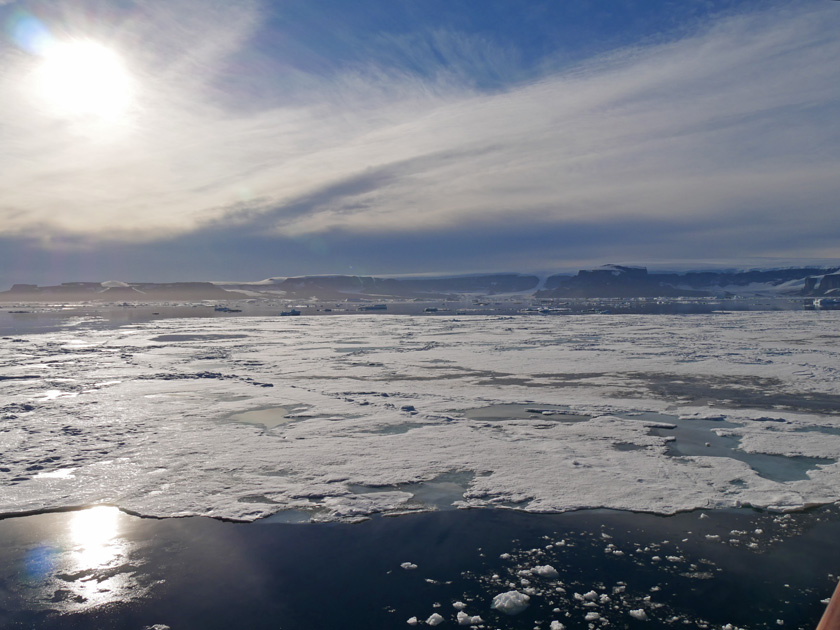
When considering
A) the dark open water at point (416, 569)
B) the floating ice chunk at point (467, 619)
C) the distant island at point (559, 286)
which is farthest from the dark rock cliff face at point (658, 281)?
the floating ice chunk at point (467, 619)

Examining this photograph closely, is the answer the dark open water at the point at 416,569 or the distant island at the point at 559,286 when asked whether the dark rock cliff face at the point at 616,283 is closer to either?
the distant island at the point at 559,286

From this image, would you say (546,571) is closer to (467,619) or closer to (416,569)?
(467,619)

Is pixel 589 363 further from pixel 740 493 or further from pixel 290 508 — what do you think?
pixel 290 508

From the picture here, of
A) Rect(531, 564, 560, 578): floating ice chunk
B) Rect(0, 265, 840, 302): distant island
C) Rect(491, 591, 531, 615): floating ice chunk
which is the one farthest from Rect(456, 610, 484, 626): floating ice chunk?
Rect(0, 265, 840, 302): distant island

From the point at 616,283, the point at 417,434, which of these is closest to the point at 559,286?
the point at 616,283

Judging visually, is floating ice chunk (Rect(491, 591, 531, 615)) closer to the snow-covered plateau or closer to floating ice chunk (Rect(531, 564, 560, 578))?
floating ice chunk (Rect(531, 564, 560, 578))

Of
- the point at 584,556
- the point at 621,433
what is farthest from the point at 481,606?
the point at 621,433
